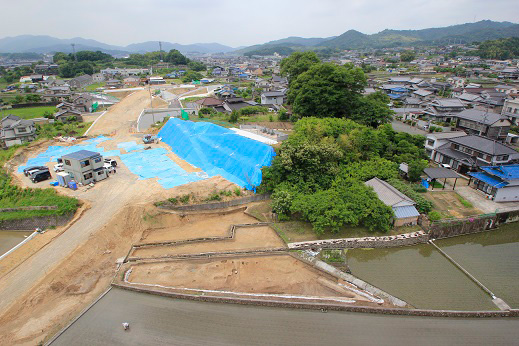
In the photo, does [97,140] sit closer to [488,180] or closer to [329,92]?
[329,92]

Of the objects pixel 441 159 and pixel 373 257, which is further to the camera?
pixel 441 159

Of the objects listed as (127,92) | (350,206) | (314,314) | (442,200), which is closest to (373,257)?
(350,206)

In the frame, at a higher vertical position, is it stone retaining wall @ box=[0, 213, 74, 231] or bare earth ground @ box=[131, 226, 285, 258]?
stone retaining wall @ box=[0, 213, 74, 231]

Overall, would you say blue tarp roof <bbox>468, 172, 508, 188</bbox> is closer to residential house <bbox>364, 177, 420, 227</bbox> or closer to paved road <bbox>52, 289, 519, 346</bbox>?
residential house <bbox>364, 177, 420, 227</bbox>

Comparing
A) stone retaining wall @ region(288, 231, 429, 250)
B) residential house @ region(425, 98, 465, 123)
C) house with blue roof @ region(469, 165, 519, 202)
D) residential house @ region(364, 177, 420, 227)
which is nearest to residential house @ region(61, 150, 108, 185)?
stone retaining wall @ region(288, 231, 429, 250)

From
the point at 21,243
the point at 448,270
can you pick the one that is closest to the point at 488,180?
the point at 448,270

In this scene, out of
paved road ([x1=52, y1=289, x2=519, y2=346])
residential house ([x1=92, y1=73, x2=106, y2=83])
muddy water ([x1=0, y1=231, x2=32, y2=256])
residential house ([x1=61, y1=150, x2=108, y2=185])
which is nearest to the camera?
paved road ([x1=52, y1=289, x2=519, y2=346])

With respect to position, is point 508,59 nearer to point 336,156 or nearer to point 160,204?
point 336,156
